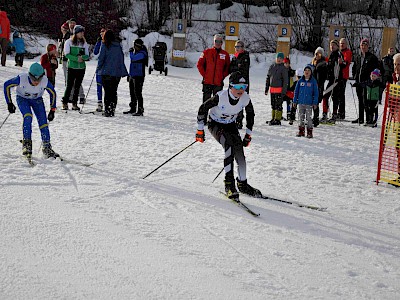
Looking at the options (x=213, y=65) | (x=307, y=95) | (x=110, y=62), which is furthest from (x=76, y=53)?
(x=307, y=95)

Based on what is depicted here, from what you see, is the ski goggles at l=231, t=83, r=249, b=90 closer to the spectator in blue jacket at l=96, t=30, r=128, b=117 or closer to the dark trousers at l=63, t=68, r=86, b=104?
the spectator in blue jacket at l=96, t=30, r=128, b=117

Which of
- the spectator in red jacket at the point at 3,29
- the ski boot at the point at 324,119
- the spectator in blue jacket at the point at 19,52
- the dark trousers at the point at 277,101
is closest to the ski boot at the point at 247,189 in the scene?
the dark trousers at the point at 277,101

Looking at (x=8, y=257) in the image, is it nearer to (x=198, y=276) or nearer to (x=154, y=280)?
(x=154, y=280)

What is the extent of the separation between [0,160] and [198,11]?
2415 centimetres

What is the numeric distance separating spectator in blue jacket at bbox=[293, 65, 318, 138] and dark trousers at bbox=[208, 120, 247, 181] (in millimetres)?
3697

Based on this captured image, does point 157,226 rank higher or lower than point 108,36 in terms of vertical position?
lower

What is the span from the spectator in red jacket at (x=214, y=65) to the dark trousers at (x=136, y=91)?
1.64 metres

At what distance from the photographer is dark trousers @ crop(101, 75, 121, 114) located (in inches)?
421

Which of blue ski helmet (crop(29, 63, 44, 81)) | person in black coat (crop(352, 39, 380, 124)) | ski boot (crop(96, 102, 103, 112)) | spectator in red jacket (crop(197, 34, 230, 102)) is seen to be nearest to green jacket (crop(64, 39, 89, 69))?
ski boot (crop(96, 102, 103, 112))

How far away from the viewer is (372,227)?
5535 millimetres

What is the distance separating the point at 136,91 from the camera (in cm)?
1116

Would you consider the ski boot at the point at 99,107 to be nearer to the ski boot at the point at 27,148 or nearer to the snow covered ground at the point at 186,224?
the snow covered ground at the point at 186,224

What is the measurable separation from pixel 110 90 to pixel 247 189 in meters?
5.24

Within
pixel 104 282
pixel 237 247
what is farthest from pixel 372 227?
pixel 104 282
